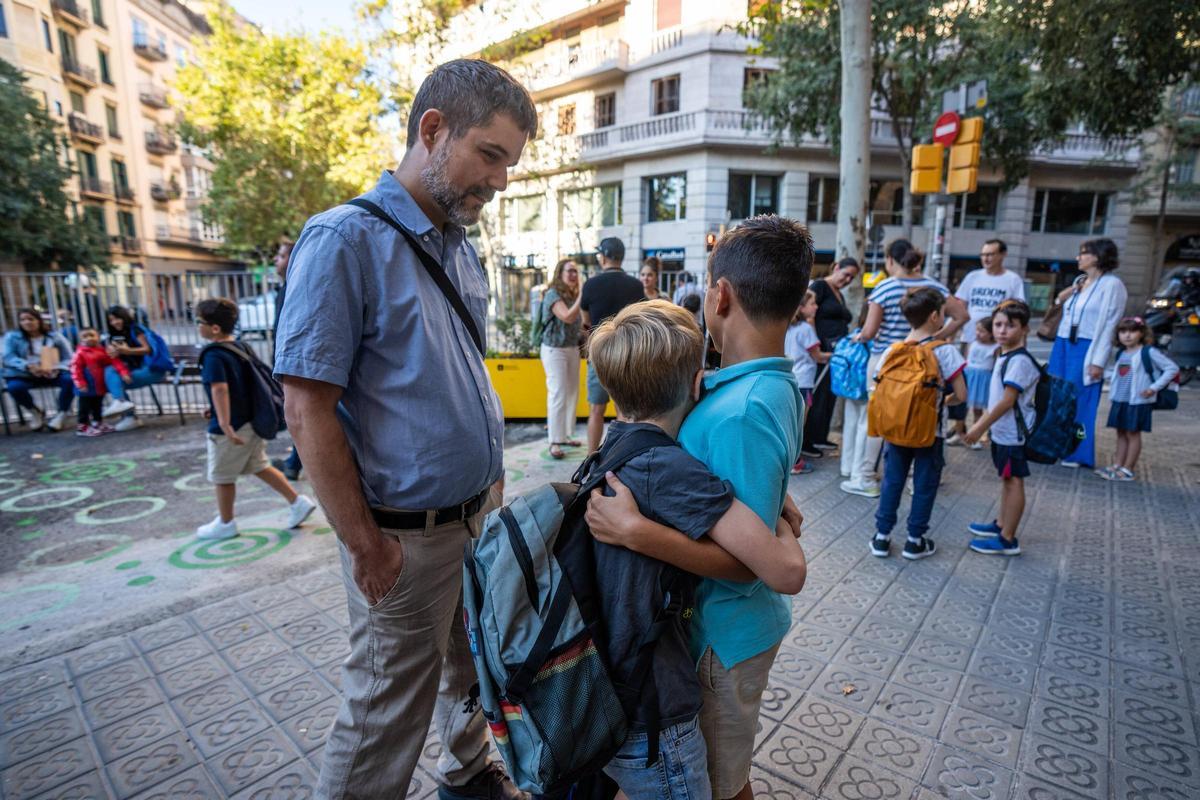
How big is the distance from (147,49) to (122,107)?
13.9 feet

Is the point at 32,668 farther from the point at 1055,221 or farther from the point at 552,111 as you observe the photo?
the point at 1055,221

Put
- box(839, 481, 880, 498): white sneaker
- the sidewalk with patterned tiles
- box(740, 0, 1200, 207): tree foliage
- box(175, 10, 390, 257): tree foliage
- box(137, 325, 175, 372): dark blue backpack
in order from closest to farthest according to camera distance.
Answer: the sidewalk with patterned tiles < box(839, 481, 880, 498): white sneaker < box(740, 0, 1200, 207): tree foliage < box(137, 325, 175, 372): dark blue backpack < box(175, 10, 390, 257): tree foliage

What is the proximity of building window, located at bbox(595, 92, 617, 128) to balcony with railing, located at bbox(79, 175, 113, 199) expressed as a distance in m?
27.4

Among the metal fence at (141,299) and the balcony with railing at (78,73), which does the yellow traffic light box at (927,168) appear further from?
the balcony with railing at (78,73)

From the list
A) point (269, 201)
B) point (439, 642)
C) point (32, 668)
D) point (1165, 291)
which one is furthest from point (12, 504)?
point (269, 201)

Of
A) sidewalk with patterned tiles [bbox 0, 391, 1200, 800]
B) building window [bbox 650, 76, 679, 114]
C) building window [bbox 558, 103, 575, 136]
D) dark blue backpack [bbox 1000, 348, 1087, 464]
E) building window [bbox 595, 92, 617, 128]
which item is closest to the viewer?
sidewalk with patterned tiles [bbox 0, 391, 1200, 800]

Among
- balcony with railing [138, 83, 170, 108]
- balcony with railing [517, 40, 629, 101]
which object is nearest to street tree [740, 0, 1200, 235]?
balcony with railing [517, 40, 629, 101]

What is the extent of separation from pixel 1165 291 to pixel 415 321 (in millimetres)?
18089

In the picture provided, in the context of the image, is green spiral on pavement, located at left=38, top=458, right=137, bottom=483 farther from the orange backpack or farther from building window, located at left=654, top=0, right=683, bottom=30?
building window, located at left=654, top=0, right=683, bottom=30

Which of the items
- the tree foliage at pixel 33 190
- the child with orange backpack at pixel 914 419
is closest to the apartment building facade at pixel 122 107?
the tree foliage at pixel 33 190

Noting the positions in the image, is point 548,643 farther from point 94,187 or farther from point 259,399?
point 94,187

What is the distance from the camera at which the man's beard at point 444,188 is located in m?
1.76

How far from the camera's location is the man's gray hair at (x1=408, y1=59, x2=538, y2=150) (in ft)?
5.66

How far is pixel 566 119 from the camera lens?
27.7 m
